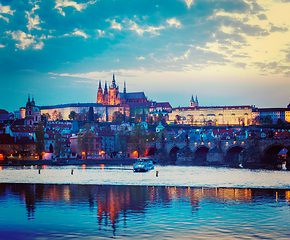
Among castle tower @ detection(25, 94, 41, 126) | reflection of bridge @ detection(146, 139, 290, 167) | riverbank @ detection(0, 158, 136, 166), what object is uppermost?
castle tower @ detection(25, 94, 41, 126)

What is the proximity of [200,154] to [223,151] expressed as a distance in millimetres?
9139

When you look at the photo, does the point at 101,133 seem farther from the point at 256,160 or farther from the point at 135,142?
the point at 256,160

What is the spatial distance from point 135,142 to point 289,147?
3693cm

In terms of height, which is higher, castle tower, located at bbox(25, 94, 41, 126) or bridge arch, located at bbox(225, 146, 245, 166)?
castle tower, located at bbox(25, 94, 41, 126)

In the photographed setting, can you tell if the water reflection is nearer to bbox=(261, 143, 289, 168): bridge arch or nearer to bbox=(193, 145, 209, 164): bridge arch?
bbox=(261, 143, 289, 168): bridge arch

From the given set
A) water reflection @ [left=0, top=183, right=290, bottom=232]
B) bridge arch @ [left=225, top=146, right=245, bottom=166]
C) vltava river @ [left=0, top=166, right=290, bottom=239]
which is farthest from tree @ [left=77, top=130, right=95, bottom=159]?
vltava river @ [left=0, top=166, right=290, bottom=239]

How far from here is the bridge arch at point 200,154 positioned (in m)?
76.8

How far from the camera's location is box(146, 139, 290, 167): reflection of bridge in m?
62.2

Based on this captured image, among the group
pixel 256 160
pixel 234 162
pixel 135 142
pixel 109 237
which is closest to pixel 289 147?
pixel 256 160

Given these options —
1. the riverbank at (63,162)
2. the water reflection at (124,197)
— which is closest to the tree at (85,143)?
the riverbank at (63,162)

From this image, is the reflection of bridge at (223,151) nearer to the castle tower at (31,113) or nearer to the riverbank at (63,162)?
the riverbank at (63,162)

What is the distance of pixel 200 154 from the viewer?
79688 mm

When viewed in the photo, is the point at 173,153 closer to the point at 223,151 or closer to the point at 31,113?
the point at 223,151

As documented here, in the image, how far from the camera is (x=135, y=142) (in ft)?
287
